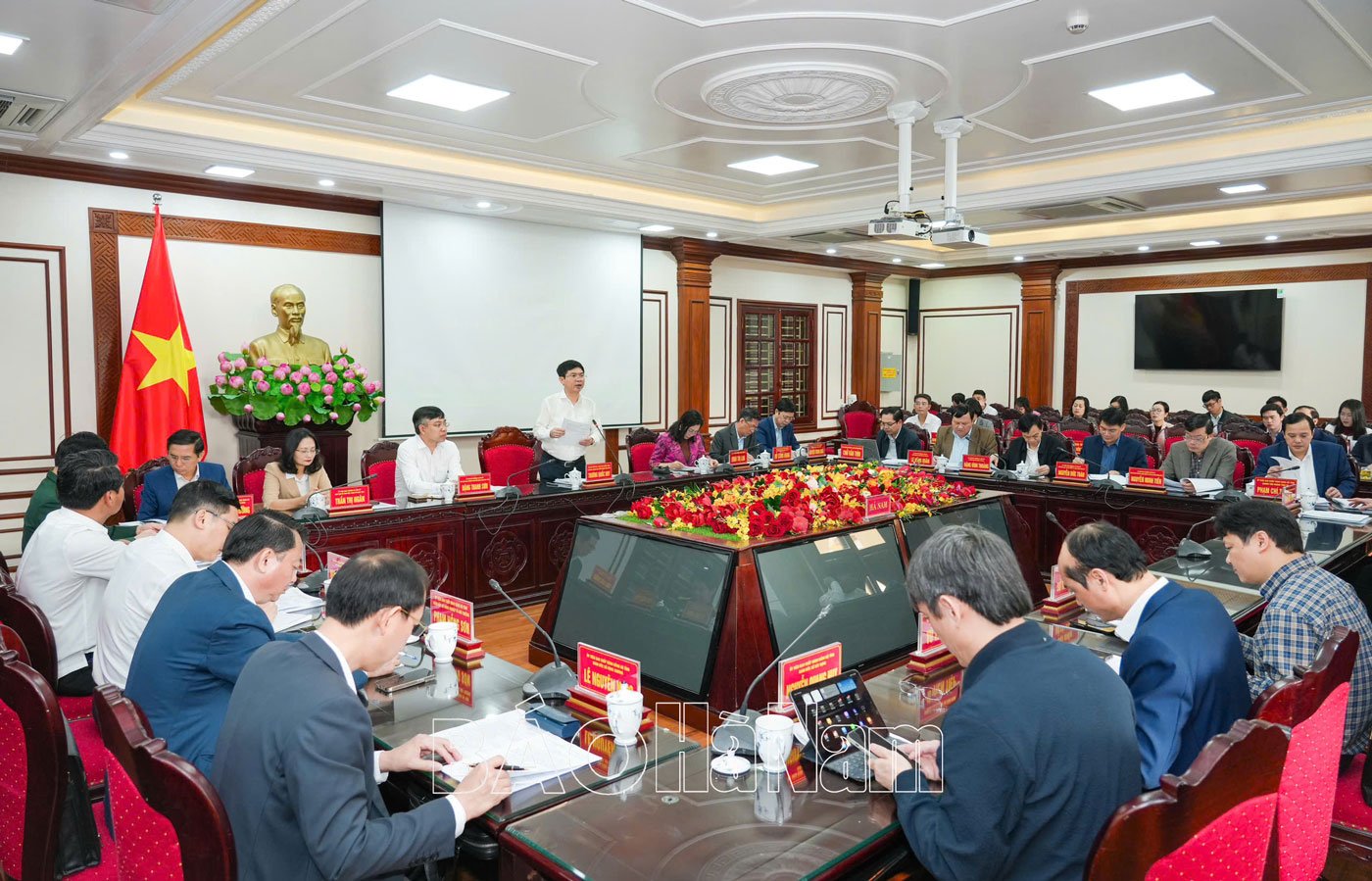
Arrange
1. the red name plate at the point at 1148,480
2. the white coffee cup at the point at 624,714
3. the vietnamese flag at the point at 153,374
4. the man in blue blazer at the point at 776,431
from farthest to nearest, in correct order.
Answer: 1. the man in blue blazer at the point at 776,431
2. the vietnamese flag at the point at 153,374
3. the red name plate at the point at 1148,480
4. the white coffee cup at the point at 624,714

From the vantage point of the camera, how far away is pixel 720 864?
4.62 ft

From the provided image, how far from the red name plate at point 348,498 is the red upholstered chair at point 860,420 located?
7.11m

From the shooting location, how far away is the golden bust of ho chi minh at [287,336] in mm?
5938

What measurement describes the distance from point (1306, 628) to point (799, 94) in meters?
3.53

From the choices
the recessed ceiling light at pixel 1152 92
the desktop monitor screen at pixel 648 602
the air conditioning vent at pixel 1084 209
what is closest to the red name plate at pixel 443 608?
the desktop monitor screen at pixel 648 602

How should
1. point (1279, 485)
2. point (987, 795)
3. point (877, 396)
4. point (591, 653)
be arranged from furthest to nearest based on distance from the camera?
point (877, 396) → point (1279, 485) → point (591, 653) → point (987, 795)

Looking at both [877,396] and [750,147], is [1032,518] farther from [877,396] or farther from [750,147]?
[877,396]

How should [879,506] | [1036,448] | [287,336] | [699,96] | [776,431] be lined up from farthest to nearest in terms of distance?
1. [776,431]
2. [1036,448]
3. [287,336]
4. [699,96]
5. [879,506]

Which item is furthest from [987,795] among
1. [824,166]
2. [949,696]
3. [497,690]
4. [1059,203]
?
[1059,203]

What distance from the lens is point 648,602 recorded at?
3.06m

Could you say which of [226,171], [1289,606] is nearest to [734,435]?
[226,171]

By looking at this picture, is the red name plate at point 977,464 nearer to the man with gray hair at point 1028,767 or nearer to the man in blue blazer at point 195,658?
the man with gray hair at point 1028,767

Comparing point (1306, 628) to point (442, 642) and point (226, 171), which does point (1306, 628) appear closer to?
point (442, 642)

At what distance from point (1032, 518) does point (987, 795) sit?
15.9ft
